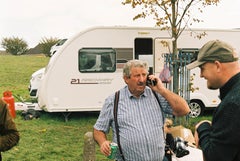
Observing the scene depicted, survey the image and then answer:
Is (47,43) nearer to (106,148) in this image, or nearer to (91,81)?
(91,81)

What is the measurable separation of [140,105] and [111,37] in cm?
738

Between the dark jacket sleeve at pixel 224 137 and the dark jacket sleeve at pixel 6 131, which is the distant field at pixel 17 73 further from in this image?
the dark jacket sleeve at pixel 224 137

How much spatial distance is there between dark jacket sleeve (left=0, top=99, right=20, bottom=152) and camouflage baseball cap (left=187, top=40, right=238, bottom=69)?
1725mm

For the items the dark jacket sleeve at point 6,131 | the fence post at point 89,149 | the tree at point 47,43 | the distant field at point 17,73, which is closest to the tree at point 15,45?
the tree at point 47,43

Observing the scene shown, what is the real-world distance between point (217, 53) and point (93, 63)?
28.1 feet

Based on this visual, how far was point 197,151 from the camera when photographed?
4887 mm

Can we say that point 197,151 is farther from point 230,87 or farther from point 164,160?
point 230,87

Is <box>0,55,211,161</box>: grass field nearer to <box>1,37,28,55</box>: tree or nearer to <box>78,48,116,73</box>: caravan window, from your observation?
<box>78,48,116,73</box>: caravan window

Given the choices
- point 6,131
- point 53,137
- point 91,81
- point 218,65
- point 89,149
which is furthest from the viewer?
A: point 91,81

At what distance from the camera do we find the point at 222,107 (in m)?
2.10

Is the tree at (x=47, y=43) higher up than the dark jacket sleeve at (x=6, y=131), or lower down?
higher up

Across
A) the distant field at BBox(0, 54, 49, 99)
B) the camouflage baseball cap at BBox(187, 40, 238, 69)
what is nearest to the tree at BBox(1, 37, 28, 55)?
the distant field at BBox(0, 54, 49, 99)

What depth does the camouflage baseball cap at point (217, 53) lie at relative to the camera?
2.24 metres

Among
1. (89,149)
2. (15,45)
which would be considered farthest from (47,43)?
(89,149)
